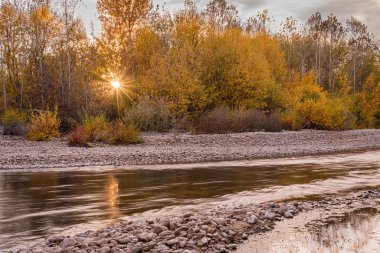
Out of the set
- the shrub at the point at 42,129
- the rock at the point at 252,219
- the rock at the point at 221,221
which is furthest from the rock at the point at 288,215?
the shrub at the point at 42,129

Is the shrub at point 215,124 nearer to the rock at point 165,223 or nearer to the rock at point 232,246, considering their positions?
the rock at point 165,223

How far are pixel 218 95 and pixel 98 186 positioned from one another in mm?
24597

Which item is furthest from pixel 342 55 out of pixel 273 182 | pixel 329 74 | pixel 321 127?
pixel 273 182

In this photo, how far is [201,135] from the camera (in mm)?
28078

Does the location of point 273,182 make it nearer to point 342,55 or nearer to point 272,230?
point 272,230

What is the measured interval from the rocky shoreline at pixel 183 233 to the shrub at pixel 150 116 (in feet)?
68.7

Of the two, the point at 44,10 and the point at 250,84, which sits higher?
the point at 44,10

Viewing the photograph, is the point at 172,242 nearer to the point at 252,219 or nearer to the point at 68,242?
the point at 68,242

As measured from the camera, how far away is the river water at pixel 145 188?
9.27m

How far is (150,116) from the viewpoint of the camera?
30.4 meters

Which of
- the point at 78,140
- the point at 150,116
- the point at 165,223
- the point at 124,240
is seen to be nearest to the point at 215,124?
the point at 150,116

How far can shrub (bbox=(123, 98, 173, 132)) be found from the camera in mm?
30172

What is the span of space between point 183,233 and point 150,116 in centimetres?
2319

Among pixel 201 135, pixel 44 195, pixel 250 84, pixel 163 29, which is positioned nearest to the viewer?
pixel 44 195
